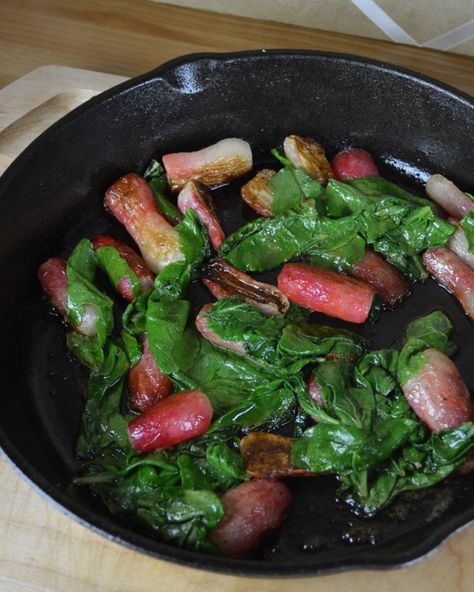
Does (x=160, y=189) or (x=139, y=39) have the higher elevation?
(x=139, y=39)

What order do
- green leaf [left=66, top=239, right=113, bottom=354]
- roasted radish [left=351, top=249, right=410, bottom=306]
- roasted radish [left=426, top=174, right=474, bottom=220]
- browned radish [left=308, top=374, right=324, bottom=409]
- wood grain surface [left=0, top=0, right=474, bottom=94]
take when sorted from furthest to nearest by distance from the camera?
wood grain surface [left=0, top=0, right=474, bottom=94]
roasted radish [left=426, top=174, right=474, bottom=220]
roasted radish [left=351, top=249, right=410, bottom=306]
green leaf [left=66, top=239, right=113, bottom=354]
browned radish [left=308, top=374, right=324, bottom=409]

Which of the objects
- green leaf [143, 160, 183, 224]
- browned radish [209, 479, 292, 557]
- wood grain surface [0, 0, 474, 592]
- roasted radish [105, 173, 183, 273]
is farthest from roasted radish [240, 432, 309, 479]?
green leaf [143, 160, 183, 224]

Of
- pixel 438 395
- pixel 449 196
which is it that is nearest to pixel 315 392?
pixel 438 395

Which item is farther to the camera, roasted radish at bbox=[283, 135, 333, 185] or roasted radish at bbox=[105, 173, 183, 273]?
roasted radish at bbox=[283, 135, 333, 185]

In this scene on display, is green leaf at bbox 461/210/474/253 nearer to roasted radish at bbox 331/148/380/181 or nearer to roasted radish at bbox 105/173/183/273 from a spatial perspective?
roasted radish at bbox 331/148/380/181

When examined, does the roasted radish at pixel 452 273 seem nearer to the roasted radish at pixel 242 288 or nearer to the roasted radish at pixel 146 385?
the roasted radish at pixel 242 288

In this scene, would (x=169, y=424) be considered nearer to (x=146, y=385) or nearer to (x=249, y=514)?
(x=146, y=385)

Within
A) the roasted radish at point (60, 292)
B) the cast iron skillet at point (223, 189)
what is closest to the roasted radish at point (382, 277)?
the cast iron skillet at point (223, 189)

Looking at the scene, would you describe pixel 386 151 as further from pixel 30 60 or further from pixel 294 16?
pixel 30 60
